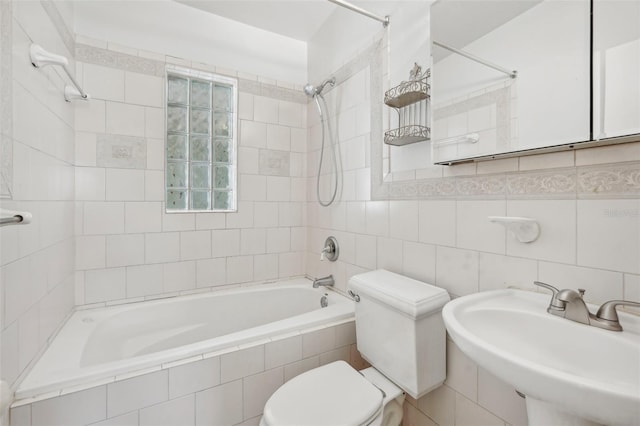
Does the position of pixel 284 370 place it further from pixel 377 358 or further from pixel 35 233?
pixel 35 233

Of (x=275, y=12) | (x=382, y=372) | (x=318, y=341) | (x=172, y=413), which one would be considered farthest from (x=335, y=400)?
(x=275, y=12)

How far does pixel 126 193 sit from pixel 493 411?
2338mm

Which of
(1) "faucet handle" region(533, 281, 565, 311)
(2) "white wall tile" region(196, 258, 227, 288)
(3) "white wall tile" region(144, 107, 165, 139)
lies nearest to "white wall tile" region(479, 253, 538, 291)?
(1) "faucet handle" region(533, 281, 565, 311)

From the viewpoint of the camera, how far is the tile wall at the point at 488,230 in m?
0.89

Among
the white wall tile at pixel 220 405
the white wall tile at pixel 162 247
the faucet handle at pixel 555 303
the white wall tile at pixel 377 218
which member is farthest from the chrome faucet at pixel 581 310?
the white wall tile at pixel 162 247

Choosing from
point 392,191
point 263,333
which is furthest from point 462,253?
point 263,333

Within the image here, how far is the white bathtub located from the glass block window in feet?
2.34

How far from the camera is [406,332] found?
1.24 meters

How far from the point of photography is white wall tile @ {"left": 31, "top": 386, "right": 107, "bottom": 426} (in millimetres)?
1055

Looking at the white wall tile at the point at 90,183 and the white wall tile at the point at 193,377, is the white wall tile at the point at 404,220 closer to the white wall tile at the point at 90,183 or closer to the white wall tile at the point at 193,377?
the white wall tile at the point at 193,377

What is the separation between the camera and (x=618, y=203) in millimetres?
875

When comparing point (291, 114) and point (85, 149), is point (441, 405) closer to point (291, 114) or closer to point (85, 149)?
point (291, 114)

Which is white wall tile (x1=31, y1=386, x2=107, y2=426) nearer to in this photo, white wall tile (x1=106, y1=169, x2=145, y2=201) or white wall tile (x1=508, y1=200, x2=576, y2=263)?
white wall tile (x1=106, y1=169, x2=145, y2=201)

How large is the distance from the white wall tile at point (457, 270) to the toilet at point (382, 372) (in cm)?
8
